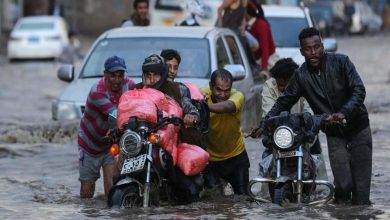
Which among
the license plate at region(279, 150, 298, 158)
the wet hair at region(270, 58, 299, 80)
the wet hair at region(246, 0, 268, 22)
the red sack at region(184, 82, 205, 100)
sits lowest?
the license plate at region(279, 150, 298, 158)

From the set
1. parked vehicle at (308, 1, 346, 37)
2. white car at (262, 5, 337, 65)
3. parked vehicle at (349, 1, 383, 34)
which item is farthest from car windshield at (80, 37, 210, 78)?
parked vehicle at (349, 1, 383, 34)

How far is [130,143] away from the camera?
9109 millimetres

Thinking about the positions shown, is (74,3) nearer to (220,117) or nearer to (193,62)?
(193,62)

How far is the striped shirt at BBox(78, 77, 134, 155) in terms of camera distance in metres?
10.2

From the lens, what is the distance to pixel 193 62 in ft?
47.0

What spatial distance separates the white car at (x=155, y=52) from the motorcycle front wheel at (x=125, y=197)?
4645 mm

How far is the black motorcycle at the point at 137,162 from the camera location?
911cm

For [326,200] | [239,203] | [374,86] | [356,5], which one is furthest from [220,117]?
[356,5]

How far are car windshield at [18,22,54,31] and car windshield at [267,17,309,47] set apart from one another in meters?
18.9

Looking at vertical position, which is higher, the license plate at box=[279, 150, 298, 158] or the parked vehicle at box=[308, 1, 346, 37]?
the parked vehicle at box=[308, 1, 346, 37]

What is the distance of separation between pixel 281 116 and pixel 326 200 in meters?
0.73

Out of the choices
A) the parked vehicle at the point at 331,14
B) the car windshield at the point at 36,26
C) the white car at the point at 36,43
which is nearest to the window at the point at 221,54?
the white car at the point at 36,43

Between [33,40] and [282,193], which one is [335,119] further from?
[33,40]

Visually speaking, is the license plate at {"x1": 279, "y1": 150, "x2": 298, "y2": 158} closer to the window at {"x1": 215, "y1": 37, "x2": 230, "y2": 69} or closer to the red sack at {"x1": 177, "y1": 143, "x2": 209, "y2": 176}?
the red sack at {"x1": 177, "y1": 143, "x2": 209, "y2": 176}
